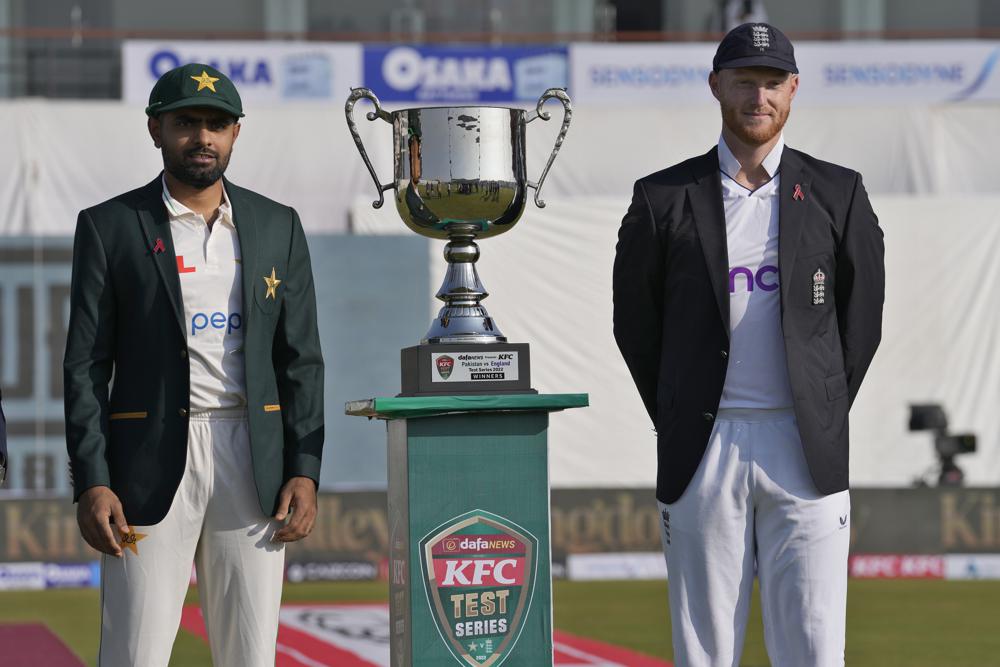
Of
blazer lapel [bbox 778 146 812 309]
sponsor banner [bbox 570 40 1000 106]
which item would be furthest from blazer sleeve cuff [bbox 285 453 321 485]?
sponsor banner [bbox 570 40 1000 106]

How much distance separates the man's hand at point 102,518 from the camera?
13.0 feet

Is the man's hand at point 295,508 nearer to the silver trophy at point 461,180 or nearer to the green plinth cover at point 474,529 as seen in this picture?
the green plinth cover at point 474,529

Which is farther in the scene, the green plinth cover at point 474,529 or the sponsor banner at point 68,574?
the sponsor banner at point 68,574

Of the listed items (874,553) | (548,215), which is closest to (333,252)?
(548,215)

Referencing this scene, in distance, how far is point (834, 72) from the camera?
55.7 feet

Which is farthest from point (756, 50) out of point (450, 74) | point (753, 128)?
point (450, 74)

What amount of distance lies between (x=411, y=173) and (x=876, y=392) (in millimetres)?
11214

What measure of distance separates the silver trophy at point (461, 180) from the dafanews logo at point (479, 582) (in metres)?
0.49

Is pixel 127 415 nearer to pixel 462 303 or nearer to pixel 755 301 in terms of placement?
pixel 462 303

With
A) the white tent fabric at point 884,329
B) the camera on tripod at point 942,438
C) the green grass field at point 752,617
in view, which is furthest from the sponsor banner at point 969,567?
the white tent fabric at point 884,329

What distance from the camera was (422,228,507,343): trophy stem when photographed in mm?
4453

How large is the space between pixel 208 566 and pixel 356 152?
11.3m

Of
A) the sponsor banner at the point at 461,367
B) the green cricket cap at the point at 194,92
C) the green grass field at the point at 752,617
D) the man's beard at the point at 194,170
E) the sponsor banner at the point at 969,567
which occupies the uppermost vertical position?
the green cricket cap at the point at 194,92

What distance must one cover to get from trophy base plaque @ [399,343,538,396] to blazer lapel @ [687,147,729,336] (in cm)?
57
